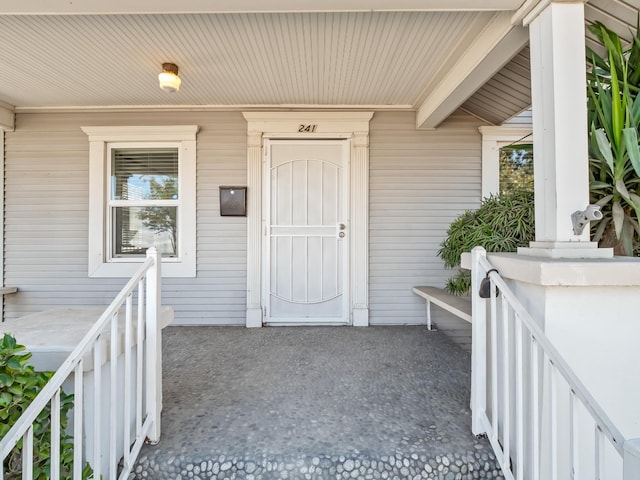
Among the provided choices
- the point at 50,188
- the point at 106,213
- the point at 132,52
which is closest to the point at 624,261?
the point at 132,52

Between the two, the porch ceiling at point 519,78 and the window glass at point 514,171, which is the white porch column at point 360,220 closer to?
the porch ceiling at point 519,78

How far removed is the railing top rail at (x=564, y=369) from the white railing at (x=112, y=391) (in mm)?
1507

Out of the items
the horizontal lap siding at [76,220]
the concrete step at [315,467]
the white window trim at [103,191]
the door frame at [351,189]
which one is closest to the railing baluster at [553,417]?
the concrete step at [315,467]

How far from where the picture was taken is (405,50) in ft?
8.25

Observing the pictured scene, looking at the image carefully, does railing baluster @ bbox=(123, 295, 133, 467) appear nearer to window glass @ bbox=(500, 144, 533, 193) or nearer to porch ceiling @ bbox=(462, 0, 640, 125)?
porch ceiling @ bbox=(462, 0, 640, 125)

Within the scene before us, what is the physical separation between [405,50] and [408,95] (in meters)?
0.82

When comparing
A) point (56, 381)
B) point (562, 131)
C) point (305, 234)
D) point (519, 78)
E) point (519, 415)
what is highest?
point (519, 78)

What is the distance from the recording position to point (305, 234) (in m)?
3.60

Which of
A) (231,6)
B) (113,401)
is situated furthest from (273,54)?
(113,401)

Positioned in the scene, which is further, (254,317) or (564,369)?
(254,317)

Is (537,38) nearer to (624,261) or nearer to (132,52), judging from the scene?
(624,261)

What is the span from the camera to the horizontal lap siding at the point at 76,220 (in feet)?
11.8

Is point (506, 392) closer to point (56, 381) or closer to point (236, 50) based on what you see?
point (56, 381)

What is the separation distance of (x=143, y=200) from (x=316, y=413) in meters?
3.02
